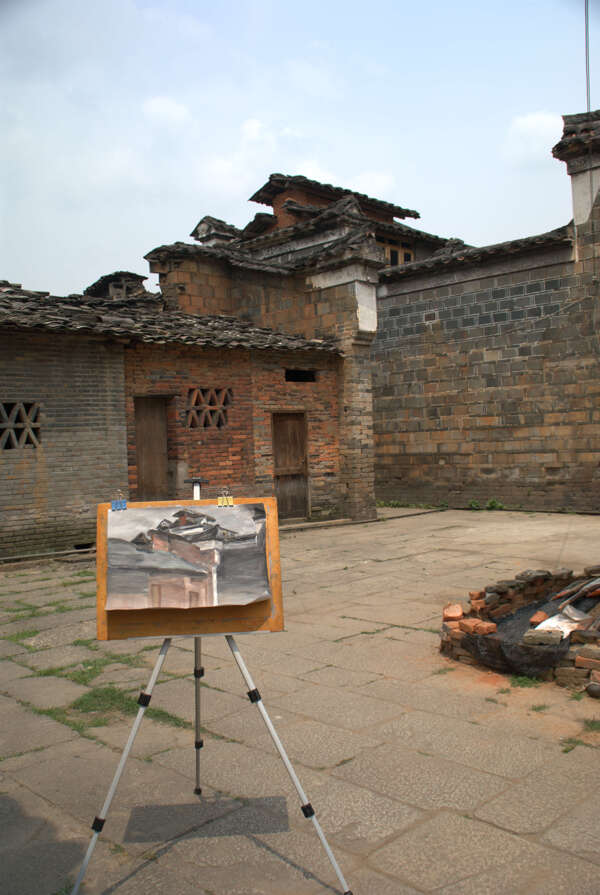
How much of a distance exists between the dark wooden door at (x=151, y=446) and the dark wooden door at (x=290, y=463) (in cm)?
237

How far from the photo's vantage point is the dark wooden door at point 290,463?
547 inches

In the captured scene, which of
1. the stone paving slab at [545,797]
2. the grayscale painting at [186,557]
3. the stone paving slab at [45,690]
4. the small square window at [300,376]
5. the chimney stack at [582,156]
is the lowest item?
the stone paving slab at [45,690]

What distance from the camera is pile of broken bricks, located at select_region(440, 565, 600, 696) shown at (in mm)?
4758

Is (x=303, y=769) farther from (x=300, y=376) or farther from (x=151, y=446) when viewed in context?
(x=300, y=376)

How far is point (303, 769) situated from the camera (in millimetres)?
3803

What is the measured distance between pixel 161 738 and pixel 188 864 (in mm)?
1374

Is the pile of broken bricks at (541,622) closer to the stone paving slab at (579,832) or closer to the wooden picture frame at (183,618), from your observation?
the stone paving slab at (579,832)

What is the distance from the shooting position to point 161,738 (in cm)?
432

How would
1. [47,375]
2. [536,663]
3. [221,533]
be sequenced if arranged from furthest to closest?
[47,375] < [536,663] < [221,533]

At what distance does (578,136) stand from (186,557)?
13205 mm

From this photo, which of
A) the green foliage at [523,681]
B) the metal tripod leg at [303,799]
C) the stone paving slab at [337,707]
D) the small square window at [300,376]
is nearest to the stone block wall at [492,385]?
the small square window at [300,376]

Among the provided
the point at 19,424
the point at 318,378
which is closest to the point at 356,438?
the point at 318,378

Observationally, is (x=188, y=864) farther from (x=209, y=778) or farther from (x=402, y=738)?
(x=402, y=738)

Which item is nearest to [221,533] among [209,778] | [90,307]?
[209,778]
